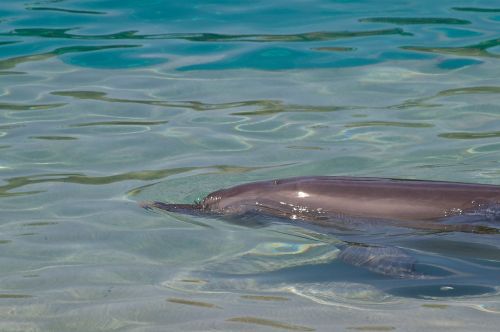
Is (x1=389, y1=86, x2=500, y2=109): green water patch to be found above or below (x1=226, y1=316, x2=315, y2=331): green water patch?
below

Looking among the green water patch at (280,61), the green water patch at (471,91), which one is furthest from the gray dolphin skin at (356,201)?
the green water patch at (280,61)

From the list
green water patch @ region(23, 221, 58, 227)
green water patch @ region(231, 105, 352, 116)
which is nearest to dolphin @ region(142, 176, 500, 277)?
green water patch @ region(23, 221, 58, 227)

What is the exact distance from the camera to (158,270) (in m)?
5.02

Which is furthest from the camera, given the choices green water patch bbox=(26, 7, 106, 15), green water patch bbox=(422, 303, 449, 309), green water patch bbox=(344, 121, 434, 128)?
green water patch bbox=(26, 7, 106, 15)

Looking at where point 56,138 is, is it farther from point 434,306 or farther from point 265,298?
point 434,306

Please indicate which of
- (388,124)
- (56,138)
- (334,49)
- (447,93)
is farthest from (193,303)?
(334,49)

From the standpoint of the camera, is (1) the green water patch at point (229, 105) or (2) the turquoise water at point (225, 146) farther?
(1) the green water patch at point (229, 105)

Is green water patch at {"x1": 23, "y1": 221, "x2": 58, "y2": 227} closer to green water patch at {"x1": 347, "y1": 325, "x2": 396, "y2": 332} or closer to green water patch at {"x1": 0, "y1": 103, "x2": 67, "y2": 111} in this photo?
green water patch at {"x1": 347, "y1": 325, "x2": 396, "y2": 332}

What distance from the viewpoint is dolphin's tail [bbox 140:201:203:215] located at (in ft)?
19.8

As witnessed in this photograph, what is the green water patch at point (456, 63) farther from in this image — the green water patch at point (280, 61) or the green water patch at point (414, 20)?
Answer: the green water patch at point (414, 20)

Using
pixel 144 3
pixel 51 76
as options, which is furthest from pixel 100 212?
pixel 144 3

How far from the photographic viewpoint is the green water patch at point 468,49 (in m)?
10.7

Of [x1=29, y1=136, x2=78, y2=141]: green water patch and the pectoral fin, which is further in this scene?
[x1=29, y1=136, x2=78, y2=141]: green water patch

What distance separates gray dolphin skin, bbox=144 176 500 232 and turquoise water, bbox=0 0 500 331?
0.13 m
